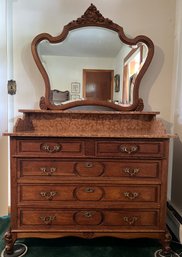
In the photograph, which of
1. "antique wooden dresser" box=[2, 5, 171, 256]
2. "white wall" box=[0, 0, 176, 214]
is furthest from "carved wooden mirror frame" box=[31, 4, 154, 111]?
"antique wooden dresser" box=[2, 5, 171, 256]

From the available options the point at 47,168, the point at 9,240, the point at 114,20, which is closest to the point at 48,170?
the point at 47,168

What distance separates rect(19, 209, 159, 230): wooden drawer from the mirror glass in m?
0.91

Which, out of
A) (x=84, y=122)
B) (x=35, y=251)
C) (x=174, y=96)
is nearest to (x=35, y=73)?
(x=84, y=122)

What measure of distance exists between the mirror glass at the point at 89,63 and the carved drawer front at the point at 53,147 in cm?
54

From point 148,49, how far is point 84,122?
0.85 metres

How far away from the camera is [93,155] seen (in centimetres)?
148

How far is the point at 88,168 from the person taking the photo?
1495 mm

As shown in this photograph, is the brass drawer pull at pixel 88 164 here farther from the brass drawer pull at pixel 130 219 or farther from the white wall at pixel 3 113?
the white wall at pixel 3 113

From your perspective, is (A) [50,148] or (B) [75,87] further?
(B) [75,87]

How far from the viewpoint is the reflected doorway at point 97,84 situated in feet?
6.23

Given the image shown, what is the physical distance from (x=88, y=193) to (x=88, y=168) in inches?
7.0

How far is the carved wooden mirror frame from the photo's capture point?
1.84m

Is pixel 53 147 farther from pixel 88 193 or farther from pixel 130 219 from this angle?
pixel 130 219

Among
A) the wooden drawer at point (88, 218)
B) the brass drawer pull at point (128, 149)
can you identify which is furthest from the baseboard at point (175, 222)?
the brass drawer pull at point (128, 149)
